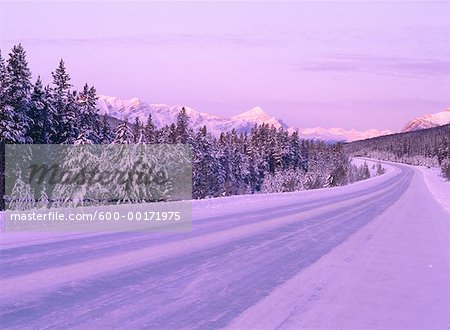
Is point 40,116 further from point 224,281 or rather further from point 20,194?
point 224,281

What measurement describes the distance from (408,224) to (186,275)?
10.2 meters

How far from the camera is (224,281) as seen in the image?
236 inches

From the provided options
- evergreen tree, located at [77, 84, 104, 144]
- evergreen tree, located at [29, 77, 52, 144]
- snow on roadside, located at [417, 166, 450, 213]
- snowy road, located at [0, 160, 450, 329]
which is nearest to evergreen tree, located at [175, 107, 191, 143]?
evergreen tree, located at [77, 84, 104, 144]

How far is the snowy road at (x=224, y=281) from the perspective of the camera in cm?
462

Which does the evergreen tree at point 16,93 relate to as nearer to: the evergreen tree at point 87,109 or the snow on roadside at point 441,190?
the evergreen tree at point 87,109

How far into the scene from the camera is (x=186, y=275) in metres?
6.18

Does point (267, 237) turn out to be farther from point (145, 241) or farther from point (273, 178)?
point (273, 178)

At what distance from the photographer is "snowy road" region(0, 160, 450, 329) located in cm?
462

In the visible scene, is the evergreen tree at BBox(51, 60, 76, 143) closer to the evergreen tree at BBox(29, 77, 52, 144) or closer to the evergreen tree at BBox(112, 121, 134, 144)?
the evergreen tree at BBox(29, 77, 52, 144)

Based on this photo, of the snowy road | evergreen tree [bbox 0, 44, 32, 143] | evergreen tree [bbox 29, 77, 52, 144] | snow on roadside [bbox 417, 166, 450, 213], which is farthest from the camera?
evergreen tree [bbox 29, 77, 52, 144]

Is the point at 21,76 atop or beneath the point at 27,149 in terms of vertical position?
atop

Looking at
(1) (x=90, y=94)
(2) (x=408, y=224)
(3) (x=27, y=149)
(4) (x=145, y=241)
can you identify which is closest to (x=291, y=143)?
(1) (x=90, y=94)

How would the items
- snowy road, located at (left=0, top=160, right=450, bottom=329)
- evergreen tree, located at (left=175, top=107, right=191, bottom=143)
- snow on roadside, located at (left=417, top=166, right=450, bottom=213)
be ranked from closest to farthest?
snowy road, located at (left=0, top=160, right=450, bottom=329), snow on roadside, located at (left=417, top=166, right=450, bottom=213), evergreen tree, located at (left=175, top=107, right=191, bottom=143)

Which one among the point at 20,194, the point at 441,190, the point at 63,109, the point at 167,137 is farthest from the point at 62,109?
the point at 441,190
